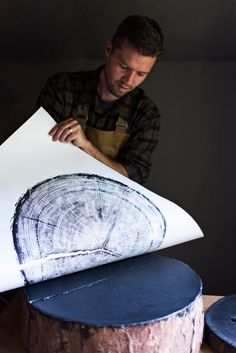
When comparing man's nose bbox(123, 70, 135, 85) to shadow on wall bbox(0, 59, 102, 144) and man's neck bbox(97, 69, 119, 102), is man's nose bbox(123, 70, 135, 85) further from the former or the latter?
shadow on wall bbox(0, 59, 102, 144)

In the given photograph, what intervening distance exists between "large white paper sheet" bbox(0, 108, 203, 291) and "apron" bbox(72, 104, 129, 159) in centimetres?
29

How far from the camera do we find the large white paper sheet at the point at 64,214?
2.44 feet

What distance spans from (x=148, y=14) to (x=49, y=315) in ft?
3.03

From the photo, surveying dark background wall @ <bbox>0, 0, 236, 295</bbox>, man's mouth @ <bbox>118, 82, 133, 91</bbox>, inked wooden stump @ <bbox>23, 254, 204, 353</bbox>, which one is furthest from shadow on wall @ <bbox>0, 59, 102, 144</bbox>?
inked wooden stump @ <bbox>23, 254, 204, 353</bbox>

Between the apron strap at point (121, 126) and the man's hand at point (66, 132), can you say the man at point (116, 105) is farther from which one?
the man's hand at point (66, 132)

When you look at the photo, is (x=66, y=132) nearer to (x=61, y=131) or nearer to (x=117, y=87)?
(x=61, y=131)

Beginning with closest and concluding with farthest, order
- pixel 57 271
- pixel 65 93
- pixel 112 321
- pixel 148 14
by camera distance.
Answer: pixel 112 321
pixel 57 271
pixel 65 93
pixel 148 14

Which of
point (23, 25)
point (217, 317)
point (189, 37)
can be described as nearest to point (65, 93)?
point (23, 25)

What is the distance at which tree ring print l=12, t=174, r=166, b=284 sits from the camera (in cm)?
75

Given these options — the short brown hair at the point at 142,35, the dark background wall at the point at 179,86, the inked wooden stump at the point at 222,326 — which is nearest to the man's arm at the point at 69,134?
the short brown hair at the point at 142,35

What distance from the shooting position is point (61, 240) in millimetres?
764

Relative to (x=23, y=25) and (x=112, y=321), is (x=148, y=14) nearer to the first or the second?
(x=23, y=25)

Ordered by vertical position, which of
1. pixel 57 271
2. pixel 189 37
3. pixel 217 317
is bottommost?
pixel 217 317

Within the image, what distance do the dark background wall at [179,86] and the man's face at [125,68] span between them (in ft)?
0.87
